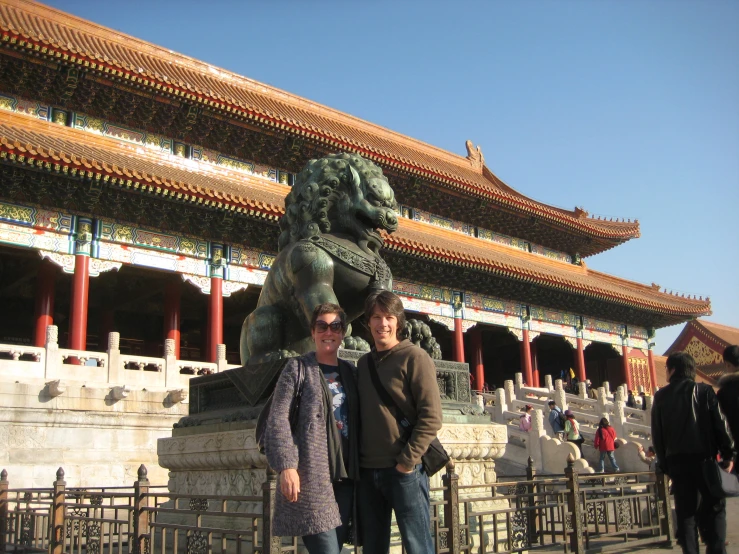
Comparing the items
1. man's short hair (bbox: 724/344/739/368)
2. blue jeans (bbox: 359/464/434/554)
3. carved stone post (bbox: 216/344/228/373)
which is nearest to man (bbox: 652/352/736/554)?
man's short hair (bbox: 724/344/739/368)

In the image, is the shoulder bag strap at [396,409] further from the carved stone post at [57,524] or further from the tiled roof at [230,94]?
the tiled roof at [230,94]

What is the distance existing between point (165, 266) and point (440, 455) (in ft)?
38.9

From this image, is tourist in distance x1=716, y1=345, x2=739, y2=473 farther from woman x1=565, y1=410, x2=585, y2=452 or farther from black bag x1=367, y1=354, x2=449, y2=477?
woman x1=565, y1=410, x2=585, y2=452

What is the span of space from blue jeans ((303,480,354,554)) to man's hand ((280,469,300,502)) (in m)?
0.21

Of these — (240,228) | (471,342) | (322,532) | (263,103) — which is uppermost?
(263,103)

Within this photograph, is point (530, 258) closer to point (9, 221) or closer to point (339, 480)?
point (9, 221)

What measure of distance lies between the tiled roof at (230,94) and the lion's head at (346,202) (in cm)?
987

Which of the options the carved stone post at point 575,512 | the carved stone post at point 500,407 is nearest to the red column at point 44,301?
the carved stone post at point 500,407

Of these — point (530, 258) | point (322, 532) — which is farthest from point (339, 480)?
point (530, 258)

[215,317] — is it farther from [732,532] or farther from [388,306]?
[388,306]

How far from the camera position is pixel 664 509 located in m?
5.71

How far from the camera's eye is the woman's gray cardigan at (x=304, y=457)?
2600 mm

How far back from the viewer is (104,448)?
977 centimetres

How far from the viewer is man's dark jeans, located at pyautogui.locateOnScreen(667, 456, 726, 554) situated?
4070mm
